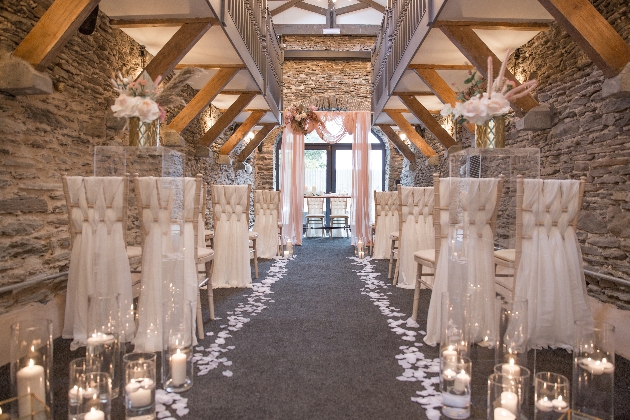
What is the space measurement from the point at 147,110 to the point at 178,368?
2.04 m

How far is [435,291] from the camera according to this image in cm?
271

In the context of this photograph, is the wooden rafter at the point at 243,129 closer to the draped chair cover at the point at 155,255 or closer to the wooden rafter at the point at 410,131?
the wooden rafter at the point at 410,131

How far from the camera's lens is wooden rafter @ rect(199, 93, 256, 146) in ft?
22.5

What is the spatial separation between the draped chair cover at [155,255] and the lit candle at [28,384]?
3.11 feet

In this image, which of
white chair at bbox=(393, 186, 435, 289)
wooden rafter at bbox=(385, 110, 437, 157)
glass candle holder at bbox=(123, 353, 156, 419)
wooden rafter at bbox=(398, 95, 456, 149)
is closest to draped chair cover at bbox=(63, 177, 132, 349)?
glass candle holder at bbox=(123, 353, 156, 419)

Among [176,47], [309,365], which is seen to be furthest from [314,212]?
[309,365]

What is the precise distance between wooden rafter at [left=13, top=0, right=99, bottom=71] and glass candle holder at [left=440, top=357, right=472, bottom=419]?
2.85 meters

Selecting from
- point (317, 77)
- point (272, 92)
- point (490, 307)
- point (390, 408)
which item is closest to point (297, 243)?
point (272, 92)

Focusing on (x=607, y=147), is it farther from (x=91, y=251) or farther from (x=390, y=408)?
(x=91, y=251)

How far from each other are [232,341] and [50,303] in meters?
1.42

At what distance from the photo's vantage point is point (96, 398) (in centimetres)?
145

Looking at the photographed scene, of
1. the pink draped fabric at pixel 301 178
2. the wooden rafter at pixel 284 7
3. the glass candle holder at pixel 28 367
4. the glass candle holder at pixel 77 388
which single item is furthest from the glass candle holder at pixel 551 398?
the wooden rafter at pixel 284 7

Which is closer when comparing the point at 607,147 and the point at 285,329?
the point at 285,329

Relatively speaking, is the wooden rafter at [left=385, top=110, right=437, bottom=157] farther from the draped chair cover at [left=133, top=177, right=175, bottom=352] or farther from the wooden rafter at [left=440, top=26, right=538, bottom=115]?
the draped chair cover at [left=133, top=177, right=175, bottom=352]
